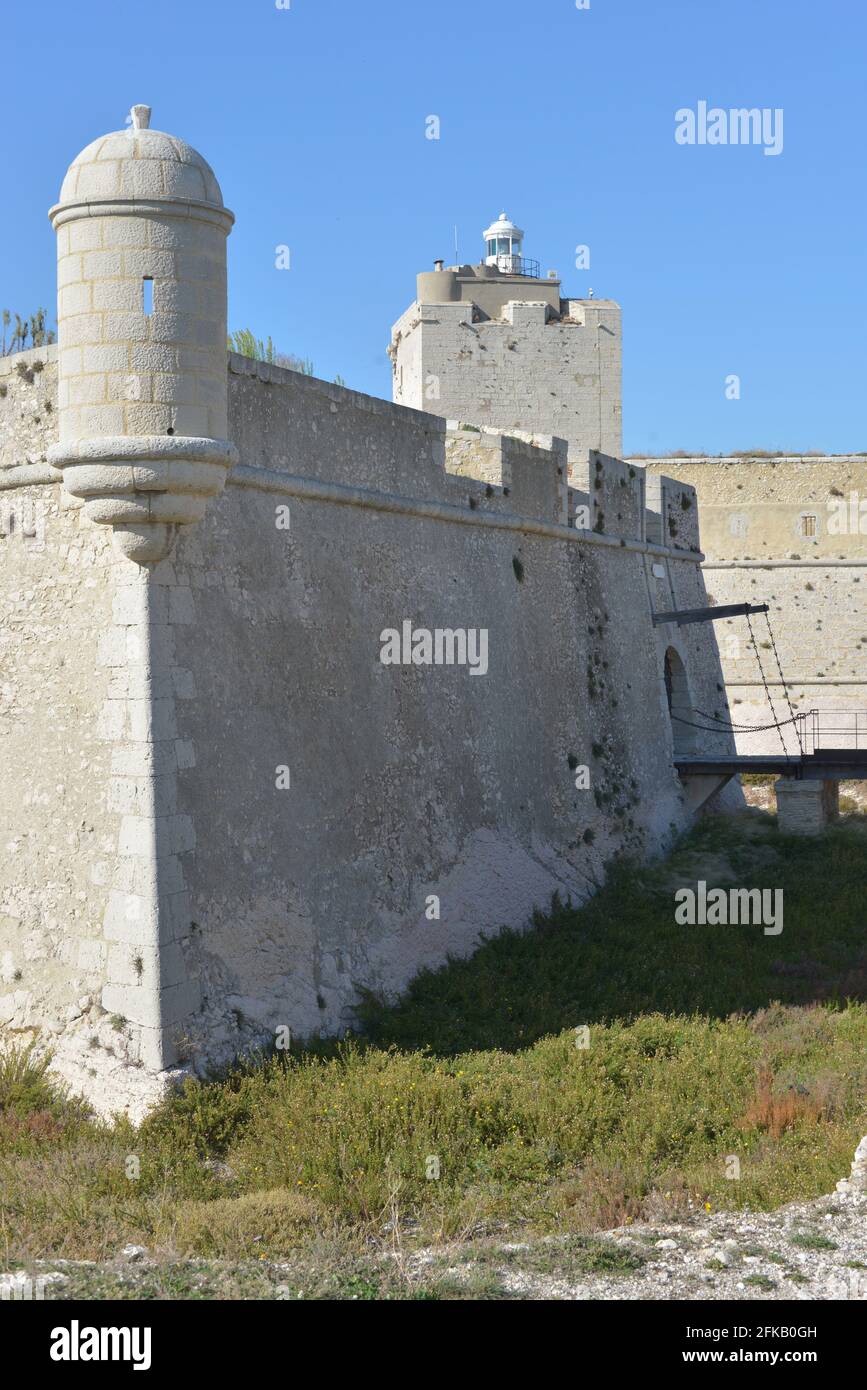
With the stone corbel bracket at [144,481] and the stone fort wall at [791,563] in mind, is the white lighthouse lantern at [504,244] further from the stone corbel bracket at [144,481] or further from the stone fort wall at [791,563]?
the stone corbel bracket at [144,481]

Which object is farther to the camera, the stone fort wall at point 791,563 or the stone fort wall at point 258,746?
the stone fort wall at point 791,563

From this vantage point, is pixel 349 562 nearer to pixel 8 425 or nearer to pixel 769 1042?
pixel 8 425

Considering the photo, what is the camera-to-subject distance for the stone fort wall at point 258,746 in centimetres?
823

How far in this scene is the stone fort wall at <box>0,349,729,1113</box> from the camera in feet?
27.0

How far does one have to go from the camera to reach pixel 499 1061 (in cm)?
890

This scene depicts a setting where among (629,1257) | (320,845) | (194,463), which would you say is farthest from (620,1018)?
(194,463)

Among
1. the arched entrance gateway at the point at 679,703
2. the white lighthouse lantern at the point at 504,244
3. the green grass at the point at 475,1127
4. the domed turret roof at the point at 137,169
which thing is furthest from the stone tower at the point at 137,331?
the white lighthouse lantern at the point at 504,244

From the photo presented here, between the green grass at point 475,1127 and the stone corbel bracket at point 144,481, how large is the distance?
11.5 feet

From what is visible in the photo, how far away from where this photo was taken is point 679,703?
1927cm

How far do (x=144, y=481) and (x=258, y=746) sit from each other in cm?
219

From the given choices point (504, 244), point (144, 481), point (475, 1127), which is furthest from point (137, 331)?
point (504, 244)

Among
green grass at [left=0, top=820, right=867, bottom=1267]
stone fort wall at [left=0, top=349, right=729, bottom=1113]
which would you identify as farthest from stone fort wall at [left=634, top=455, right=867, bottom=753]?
green grass at [left=0, top=820, right=867, bottom=1267]

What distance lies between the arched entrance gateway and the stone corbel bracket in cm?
1179
